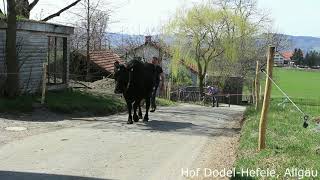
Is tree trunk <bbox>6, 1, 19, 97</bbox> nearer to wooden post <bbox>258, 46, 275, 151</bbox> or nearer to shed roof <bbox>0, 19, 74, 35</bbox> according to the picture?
shed roof <bbox>0, 19, 74, 35</bbox>

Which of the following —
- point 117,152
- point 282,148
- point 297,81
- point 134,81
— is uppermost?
point 134,81

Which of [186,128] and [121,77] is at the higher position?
[121,77]

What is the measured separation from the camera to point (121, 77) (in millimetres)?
14359

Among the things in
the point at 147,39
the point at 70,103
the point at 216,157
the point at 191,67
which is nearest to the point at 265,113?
the point at 216,157

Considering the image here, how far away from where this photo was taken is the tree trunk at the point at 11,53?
17359 millimetres

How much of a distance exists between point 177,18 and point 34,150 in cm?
3852

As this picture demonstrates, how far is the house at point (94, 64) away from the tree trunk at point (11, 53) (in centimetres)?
1827

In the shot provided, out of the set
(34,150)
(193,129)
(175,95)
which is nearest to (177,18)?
(175,95)

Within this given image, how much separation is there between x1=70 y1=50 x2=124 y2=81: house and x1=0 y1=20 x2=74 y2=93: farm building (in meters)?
12.9

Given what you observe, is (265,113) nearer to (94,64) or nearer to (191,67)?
(94,64)

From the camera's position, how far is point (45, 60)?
69.2 feet

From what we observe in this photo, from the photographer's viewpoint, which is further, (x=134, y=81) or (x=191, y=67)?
(x=191, y=67)

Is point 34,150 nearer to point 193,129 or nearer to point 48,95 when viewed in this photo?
point 193,129

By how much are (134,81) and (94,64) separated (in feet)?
88.5
